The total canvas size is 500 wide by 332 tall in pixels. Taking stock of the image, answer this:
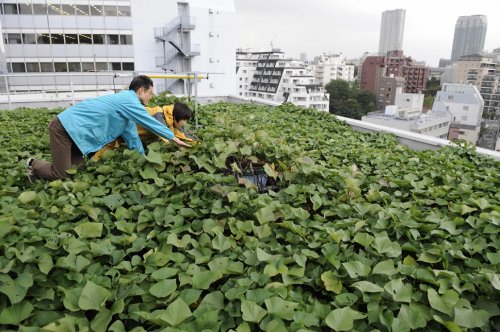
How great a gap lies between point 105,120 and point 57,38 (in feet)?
73.4

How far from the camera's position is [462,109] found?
138 feet

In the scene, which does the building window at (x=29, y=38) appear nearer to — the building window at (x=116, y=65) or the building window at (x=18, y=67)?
the building window at (x=18, y=67)

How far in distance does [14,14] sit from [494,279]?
25871 mm

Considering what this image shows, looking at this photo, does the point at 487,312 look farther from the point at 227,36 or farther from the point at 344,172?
the point at 227,36

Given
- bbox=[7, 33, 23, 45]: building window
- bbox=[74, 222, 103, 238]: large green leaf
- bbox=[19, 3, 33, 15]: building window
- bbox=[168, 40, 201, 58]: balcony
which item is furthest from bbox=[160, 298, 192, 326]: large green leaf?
bbox=[7, 33, 23, 45]: building window

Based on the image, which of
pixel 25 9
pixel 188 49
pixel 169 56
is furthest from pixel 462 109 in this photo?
pixel 25 9

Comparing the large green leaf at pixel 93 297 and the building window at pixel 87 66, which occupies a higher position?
the building window at pixel 87 66

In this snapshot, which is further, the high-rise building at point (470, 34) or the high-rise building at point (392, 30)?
the high-rise building at point (392, 30)

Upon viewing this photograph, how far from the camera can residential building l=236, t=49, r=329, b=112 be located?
165 ft

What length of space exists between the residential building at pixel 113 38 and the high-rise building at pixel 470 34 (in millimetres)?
109546

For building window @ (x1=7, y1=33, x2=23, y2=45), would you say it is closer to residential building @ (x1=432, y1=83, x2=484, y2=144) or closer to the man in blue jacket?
the man in blue jacket

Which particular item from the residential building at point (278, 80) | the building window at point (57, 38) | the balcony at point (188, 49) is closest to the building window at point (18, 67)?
the building window at point (57, 38)

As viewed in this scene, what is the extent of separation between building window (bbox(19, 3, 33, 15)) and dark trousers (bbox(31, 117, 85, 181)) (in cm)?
2263

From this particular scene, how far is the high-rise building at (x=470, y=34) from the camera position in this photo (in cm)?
11238
